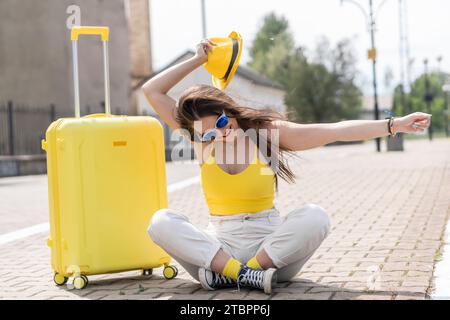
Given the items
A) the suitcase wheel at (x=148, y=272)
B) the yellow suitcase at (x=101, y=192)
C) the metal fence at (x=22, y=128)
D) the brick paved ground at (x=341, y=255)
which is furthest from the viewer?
the metal fence at (x=22, y=128)

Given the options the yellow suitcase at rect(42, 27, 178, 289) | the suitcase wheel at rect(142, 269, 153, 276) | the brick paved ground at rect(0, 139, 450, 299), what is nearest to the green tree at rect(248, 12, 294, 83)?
the brick paved ground at rect(0, 139, 450, 299)

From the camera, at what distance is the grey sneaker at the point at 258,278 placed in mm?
3834

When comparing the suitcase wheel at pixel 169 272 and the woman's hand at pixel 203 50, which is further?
the suitcase wheel at pixel 169 272

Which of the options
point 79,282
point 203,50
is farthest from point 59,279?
point 203,50

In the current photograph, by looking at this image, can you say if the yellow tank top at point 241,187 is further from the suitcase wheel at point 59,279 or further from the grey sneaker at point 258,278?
the suitcase wheel at point 59,279

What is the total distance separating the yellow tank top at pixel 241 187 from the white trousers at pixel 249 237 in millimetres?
49

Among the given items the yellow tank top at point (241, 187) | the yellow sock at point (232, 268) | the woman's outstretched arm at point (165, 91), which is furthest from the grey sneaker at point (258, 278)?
the woman's outstretched arm at point (165, 91)

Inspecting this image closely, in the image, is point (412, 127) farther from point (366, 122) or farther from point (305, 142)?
point (305, 142)

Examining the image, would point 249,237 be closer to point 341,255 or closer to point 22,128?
point 341,255
